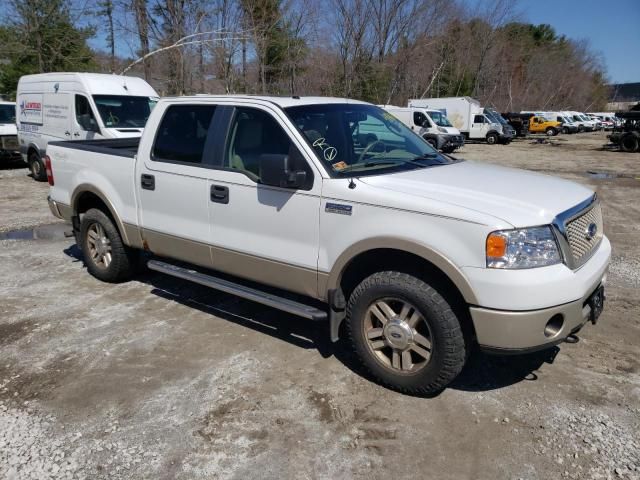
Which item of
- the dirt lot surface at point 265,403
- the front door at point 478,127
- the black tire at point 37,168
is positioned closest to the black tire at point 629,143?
the front door at point 478,127

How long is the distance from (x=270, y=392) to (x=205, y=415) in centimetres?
47

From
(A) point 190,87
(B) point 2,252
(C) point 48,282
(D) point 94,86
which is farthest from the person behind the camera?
(A) point 190,87

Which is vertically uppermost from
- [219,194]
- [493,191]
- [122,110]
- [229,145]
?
[122,110]

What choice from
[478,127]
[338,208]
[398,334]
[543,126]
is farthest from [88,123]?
[543,126]

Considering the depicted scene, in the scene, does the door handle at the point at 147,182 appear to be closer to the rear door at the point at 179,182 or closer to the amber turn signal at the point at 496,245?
the rear door at the point at 179,182

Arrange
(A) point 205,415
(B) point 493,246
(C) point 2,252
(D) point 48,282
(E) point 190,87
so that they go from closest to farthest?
(B) point 493,246 → (A) point 205,415 → (D) point 48,282 → (C) point 2,252 → (E) point 190,87

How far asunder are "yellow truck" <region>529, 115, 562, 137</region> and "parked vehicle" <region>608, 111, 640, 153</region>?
1566 centimetres

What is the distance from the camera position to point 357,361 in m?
4.00

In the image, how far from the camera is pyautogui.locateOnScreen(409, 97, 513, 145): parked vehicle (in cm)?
3203

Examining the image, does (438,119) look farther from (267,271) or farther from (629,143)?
(267,271)

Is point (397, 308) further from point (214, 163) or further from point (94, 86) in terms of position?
point (94, 86)

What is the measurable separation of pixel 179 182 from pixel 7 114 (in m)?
13.5

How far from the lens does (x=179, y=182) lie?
444 centimetres

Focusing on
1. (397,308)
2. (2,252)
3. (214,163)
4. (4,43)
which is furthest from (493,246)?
(4,43)
